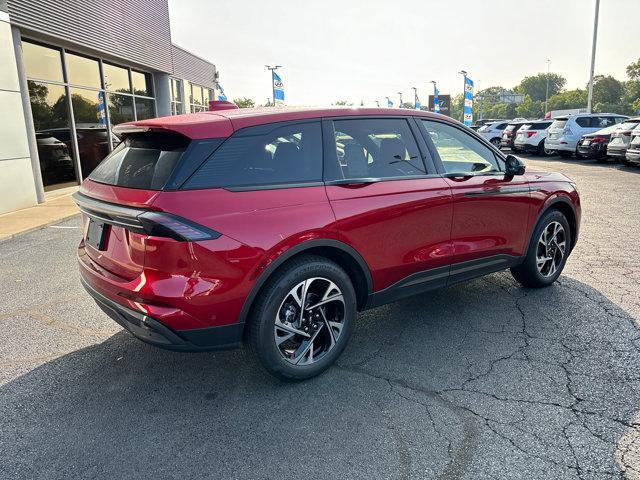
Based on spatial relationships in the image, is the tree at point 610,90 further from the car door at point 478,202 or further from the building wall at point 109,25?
the car door at point 478,202

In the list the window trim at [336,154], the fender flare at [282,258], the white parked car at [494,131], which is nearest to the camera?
the fender flare at [282,258]

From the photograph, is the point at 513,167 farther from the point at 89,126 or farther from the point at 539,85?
the point at 539,85

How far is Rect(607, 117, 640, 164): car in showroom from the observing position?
1447cm

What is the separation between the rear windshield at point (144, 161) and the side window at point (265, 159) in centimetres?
19

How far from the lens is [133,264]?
269 centimetres

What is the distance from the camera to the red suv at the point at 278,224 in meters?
2.62

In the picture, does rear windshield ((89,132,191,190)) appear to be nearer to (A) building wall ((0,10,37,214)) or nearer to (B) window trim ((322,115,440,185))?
(B) window trim ((322,115,440,185))

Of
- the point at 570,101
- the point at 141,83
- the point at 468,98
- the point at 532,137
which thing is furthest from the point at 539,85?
the point at 141,83

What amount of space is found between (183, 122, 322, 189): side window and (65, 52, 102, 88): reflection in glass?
11419 millimetres

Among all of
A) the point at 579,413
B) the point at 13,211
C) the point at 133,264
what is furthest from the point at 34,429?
the point at 13,211

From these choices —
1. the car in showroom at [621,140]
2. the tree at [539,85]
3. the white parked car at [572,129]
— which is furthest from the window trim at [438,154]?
the tree at [539,85]

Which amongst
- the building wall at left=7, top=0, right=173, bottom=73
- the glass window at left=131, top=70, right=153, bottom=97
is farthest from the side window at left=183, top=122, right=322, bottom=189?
the glass window at left=131, top=70, right=153, bottom=97

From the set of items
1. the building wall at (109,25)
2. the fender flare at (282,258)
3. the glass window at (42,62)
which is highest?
the building wall at (109,25)

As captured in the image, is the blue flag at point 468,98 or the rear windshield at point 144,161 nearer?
the rear windshield at point 144,161
